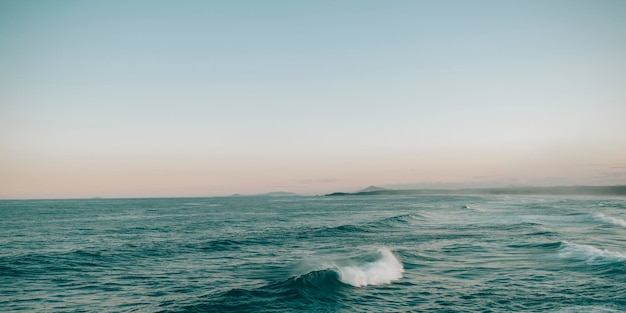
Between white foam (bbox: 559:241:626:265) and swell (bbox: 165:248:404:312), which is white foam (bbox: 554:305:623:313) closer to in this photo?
swell (bbox: 165:248:404:312)

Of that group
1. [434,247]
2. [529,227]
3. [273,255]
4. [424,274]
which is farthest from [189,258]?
[529,227]

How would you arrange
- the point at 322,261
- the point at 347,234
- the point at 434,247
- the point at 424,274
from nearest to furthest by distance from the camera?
the point at 424,274 < the point at 322,261 < the point at 434,247 < the point at 347,234

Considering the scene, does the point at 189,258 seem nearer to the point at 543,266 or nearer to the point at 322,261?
the point at 322,261

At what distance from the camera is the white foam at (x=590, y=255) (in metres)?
28.9

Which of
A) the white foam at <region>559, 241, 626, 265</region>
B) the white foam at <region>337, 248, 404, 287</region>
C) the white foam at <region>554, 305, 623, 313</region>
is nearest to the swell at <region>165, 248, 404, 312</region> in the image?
the white foam at <region>337, 248, 404, 287</region>

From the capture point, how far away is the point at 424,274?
27.8 m

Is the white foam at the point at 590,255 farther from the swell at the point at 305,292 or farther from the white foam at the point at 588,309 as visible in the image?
the swell at the point at 305,292

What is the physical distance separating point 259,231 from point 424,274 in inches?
1184

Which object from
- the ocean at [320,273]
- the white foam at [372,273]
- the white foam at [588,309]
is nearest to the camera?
the white foam at [588,309]

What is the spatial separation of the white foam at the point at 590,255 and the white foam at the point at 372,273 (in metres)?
13.1

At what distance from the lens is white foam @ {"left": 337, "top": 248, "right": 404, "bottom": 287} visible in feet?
84.8

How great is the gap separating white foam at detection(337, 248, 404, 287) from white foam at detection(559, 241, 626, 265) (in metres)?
13.1

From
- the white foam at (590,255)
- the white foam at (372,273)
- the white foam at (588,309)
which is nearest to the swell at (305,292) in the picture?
the white foam at (372,273)

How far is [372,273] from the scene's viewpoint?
27.2 meters
